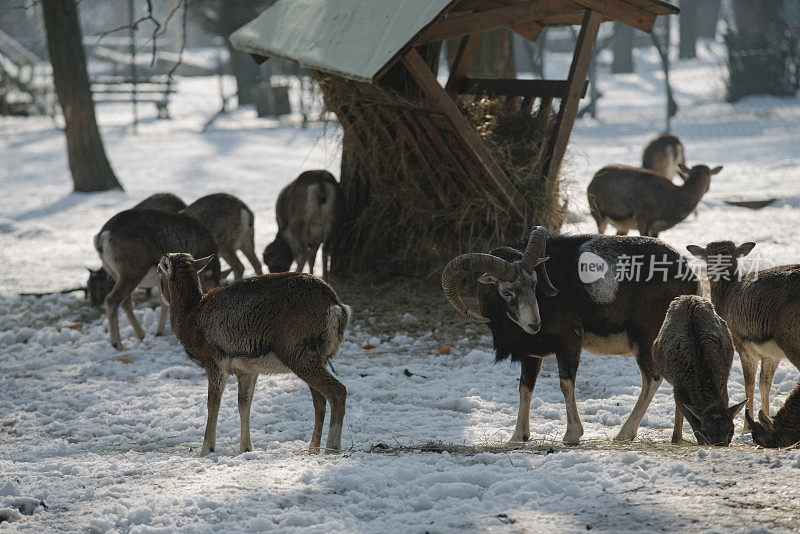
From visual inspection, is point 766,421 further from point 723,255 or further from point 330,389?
point 330,389

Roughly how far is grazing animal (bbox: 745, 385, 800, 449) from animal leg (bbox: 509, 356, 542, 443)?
150cm

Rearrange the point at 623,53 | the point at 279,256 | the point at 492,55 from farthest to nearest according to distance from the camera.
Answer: the point at 623,53, the point at 492,55, the point at 279,256

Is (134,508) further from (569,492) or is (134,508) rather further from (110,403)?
(110,403)

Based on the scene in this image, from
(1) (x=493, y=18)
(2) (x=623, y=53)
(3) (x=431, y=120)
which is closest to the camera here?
(1) (x=493, y=18)

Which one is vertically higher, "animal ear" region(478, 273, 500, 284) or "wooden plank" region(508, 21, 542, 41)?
"wooden plank" region(508, 21, 542, 41)

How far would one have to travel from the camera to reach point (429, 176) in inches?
383

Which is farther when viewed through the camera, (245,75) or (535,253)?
(245,75)

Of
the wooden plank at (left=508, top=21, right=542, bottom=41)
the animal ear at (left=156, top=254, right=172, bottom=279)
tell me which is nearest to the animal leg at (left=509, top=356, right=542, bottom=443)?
the animal ear at (left=156, top=254, right=172, bottom=279)

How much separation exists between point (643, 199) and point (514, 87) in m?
2.78

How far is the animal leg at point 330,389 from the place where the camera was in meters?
5.62

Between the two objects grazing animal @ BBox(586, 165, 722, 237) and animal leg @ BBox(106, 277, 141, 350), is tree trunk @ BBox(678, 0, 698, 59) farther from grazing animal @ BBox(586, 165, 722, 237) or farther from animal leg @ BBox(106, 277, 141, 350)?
animal leg @ BBox(106, 277, 141, 350)

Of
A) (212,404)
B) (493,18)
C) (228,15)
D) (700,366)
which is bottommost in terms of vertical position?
(212,404)

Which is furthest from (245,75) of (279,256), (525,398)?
(525,398)

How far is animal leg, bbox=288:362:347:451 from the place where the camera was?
5.62 meters
